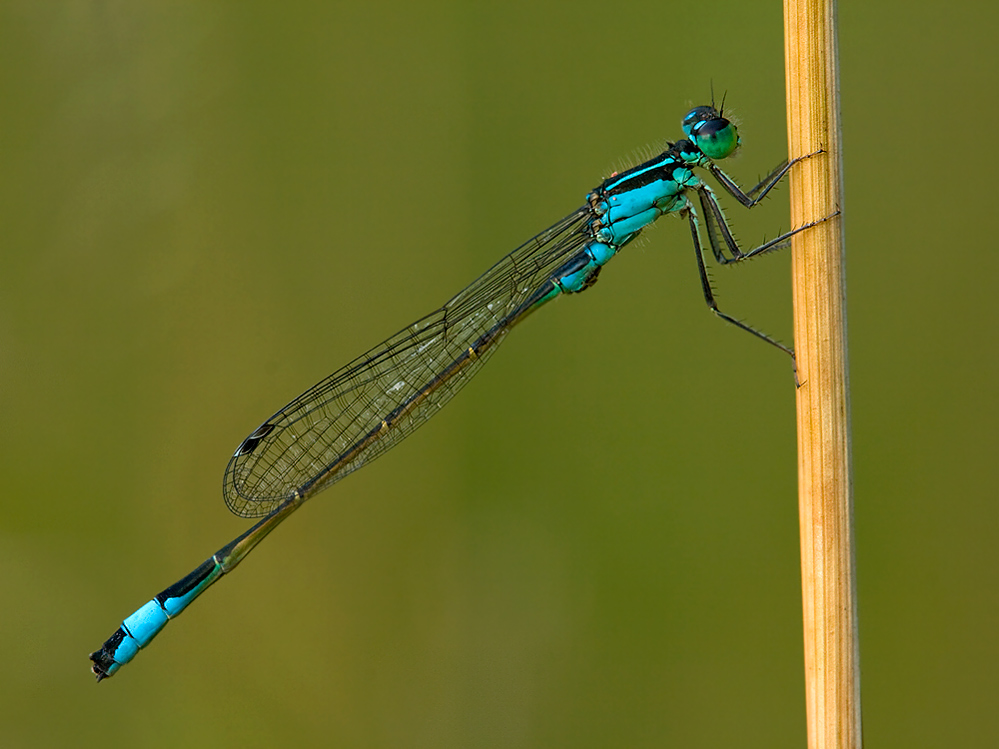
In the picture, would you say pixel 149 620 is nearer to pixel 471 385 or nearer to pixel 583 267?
pixel 471 385

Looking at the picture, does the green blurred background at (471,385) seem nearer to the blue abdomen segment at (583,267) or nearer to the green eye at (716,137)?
the blue abdomen segment at (583,267)

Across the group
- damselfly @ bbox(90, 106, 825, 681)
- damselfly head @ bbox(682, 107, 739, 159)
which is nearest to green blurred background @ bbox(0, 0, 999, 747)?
damselfly @ bbox(90, 106, 825, 681)

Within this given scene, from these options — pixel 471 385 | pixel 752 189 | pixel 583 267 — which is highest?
pixel 471 385

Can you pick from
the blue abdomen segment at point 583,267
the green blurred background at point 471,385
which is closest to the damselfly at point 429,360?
the blue abdomen segment at point 583,267

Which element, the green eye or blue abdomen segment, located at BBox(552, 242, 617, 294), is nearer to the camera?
the green eye

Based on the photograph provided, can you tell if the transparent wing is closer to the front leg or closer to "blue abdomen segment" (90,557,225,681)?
"blue abdomen segment" (90,557,225,681)

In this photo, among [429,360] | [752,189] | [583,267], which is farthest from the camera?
[429,360]

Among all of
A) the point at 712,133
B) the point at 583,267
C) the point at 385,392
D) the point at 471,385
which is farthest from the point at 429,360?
the point at 712,133
